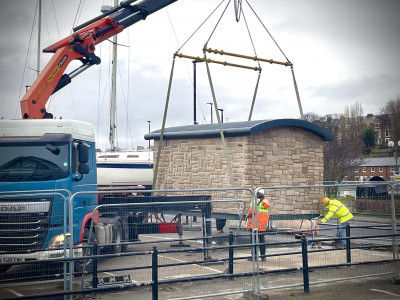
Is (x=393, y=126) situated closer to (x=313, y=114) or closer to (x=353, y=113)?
(x=313, y=114)

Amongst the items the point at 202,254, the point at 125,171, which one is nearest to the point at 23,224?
the point at 202,254

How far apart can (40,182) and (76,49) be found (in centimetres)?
535

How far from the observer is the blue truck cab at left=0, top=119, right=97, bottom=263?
32.9ft

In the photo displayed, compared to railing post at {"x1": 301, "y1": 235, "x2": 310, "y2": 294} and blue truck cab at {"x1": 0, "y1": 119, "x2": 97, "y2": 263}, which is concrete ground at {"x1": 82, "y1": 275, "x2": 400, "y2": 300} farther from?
blue truck cab at {"x1": 0, "y1": 119, "x2": 97, "y2": 263}

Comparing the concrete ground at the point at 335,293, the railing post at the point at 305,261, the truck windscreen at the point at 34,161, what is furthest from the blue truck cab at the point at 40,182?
the railing post at the point at 305,261

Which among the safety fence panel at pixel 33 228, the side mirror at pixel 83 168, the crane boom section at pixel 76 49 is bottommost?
the safety fence panel at pixel 33 228

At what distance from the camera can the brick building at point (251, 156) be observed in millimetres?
14367

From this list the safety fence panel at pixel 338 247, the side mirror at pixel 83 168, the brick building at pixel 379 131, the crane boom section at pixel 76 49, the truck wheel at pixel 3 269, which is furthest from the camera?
the brick building at pixel 379 131

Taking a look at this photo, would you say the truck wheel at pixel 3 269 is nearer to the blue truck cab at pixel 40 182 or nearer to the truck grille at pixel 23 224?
the blue truck cab at pixel 40 182

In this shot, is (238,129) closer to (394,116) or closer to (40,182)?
(40,182)

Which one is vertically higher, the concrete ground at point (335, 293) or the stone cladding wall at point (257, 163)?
the stone cladding wall at point (257, 163)

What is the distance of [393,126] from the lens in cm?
6019

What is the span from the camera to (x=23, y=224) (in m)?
10.1

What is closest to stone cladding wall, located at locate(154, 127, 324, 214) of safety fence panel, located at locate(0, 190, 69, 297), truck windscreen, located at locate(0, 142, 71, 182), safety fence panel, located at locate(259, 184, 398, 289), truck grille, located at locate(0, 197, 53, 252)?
safety fence panel, located at locate(259, 184, 398, 289)
